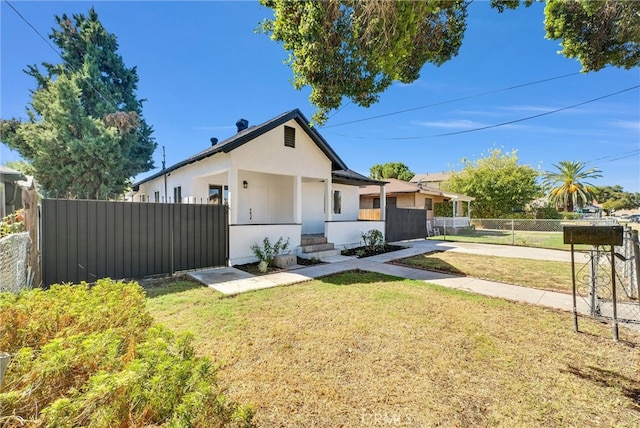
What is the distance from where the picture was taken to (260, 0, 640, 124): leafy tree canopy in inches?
153

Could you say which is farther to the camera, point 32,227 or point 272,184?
point 272,184

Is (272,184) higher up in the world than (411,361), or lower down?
higher up

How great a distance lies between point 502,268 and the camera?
8.60 m

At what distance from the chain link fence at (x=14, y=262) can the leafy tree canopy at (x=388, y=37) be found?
16.3ft

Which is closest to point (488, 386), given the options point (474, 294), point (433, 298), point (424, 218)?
point (433, 298)

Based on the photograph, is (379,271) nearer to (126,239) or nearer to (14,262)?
(126,239)

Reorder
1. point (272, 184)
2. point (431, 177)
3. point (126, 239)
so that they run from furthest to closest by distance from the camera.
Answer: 1. point (431, 177)
2. point (272, 184)
3. point (126, 239)

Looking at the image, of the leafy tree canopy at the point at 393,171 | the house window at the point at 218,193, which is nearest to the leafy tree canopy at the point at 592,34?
the house window at the point at 218,193

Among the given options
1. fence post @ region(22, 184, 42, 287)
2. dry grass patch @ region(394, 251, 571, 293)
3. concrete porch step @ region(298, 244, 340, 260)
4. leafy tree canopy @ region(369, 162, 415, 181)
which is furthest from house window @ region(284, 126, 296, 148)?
leafy tree canopy @ region(369, 162, 415, 181)

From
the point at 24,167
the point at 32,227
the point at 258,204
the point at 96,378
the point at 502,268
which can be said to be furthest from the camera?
the point at 24,167

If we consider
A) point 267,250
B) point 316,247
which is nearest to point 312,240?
point 316,247

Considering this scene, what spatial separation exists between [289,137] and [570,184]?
37096 millimetres

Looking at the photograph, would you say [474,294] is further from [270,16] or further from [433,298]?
[270,16]

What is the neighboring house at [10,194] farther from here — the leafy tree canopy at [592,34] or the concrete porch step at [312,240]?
the leafy tree canopy at [592,34]
